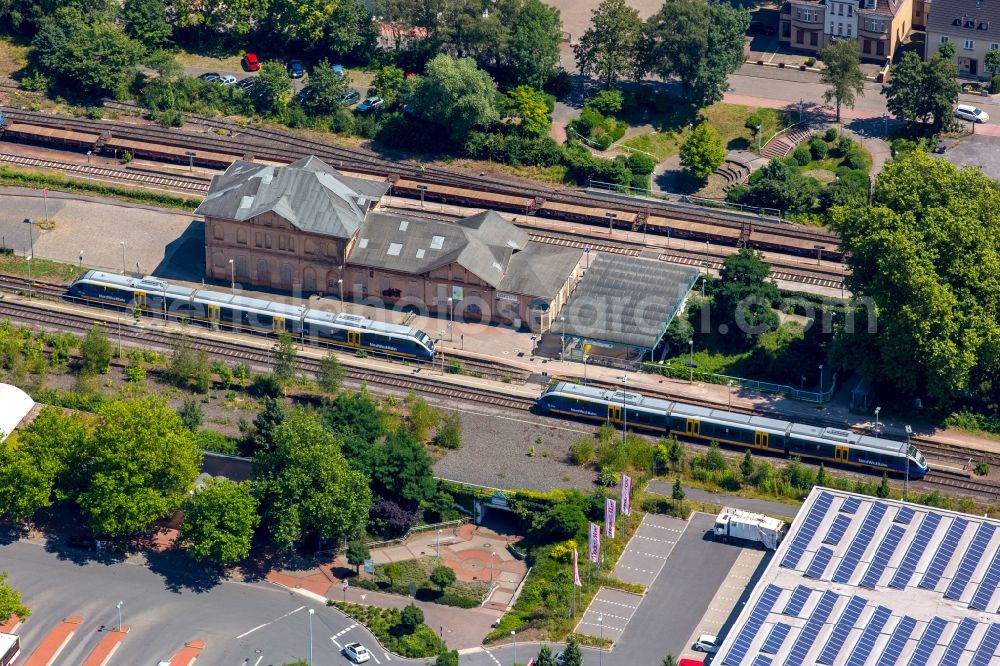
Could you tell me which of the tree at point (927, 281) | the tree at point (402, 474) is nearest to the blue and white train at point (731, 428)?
the tree at point (927, 281)

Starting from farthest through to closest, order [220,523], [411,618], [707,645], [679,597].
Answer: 1. [220,523]
2. [679,597]
3. [411,618]
4. [707,645]

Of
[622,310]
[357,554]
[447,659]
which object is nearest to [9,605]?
[357,554]

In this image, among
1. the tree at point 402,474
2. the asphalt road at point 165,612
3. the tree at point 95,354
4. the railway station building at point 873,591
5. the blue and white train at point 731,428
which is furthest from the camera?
the tree at point 95,354

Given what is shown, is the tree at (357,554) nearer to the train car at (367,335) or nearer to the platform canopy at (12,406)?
the platform canopy at (12,406)

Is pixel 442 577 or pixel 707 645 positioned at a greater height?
pixel 442 577

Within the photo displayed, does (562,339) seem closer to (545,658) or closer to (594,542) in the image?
(594,542)

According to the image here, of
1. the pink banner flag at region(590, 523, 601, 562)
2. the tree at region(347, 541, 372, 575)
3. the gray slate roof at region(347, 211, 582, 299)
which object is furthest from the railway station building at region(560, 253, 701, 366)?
the tree at region(347, 541, 372, 575)
